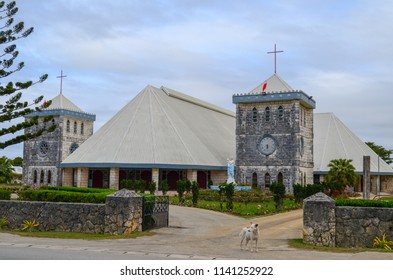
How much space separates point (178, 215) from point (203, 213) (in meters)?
2.25

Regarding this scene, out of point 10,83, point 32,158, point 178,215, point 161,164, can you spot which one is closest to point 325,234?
point 178,215

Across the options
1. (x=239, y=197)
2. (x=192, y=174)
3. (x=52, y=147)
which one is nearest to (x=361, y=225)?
(x=239, y=197)

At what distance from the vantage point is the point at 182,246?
55.6 feet

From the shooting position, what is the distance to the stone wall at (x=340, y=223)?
1742cm

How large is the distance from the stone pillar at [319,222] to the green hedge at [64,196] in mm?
8589

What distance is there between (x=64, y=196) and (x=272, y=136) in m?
29.7

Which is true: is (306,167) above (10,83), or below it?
below

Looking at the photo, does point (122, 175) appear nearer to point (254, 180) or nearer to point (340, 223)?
point (254, 180)

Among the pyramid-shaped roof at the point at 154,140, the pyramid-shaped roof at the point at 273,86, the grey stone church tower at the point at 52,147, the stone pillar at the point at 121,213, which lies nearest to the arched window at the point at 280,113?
the pyramid-shaped roof at the point at 273,86

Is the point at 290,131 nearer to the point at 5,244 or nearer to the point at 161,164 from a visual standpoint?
the point at 161,164

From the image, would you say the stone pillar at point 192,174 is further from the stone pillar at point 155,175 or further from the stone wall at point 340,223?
the stone wall at point 340,223

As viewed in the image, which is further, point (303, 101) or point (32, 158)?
point (32, 158)

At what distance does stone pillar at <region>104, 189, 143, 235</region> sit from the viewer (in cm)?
1953

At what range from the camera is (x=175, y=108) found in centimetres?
5650
